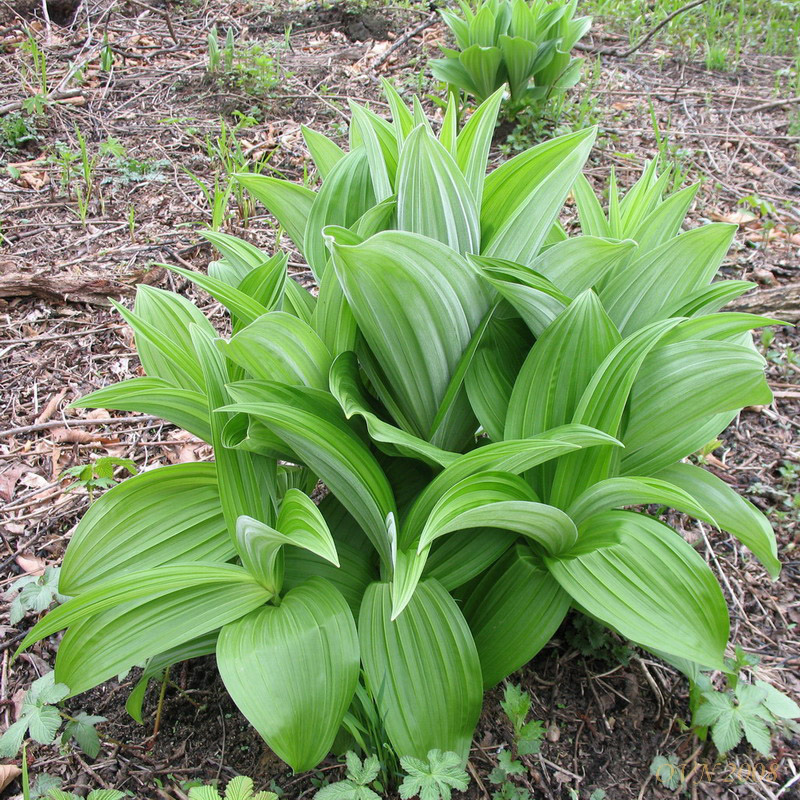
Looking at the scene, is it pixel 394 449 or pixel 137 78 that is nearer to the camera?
pixel 394 449

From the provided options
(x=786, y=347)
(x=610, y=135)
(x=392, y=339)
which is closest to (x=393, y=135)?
(x=392, y=339)

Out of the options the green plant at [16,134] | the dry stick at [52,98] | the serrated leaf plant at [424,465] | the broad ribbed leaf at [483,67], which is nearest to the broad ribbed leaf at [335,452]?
the serrated leaf plant at [424,465]

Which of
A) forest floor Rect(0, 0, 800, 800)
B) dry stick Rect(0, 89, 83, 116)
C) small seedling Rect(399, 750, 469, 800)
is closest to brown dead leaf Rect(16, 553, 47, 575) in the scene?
forest floor Rect(0, 0, 800, 800)

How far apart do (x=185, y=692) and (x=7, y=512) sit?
38.6 inches

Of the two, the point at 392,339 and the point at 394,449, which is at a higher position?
the point at 392,339

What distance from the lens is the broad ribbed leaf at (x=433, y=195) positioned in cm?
128

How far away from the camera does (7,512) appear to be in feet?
7.01

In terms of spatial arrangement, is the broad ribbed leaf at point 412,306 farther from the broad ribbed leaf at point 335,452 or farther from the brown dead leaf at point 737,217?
the brown dead leaf at point 737,217

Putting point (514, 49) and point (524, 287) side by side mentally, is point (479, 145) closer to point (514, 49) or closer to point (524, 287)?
point (524, 287)

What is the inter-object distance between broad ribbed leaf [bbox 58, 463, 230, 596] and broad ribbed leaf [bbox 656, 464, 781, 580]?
3.29 ft

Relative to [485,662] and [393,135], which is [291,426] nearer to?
[485,662]

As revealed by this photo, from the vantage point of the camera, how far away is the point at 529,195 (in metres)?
1.39

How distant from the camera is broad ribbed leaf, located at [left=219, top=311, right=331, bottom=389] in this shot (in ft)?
4.07

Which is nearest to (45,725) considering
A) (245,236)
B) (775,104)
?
(245,236)
